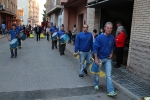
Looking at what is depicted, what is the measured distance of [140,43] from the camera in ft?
21.7

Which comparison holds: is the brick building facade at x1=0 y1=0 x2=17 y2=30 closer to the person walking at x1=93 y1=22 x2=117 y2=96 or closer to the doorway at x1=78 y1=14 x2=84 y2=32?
the doorway at x1=78 y1=14 x2=84 y2=32

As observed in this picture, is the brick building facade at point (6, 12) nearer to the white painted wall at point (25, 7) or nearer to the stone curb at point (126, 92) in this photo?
the stone curb at point (126, 92)

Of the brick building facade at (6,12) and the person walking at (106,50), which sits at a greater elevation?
the brick building facade at (6,12)

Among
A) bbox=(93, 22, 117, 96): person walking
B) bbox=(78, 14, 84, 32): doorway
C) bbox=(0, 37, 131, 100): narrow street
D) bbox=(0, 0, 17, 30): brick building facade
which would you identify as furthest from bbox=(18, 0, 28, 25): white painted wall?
bbox=(93, 22, 117, 96): person walking

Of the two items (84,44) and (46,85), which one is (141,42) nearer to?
(84,44)

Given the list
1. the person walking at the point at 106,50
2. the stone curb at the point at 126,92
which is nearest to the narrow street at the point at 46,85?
the stone curb at the point at 126,92

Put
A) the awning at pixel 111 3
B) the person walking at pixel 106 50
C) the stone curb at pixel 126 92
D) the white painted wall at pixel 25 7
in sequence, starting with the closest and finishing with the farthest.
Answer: the stone curb at pixel 126 92
the person walking at pixel 106 50
the awning at pixel 111 3
the white painted wall at pixel 25 7

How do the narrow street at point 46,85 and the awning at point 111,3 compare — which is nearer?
the narrow street at point 46,85

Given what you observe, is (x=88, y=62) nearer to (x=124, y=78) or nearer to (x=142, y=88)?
(x=124, y=78)

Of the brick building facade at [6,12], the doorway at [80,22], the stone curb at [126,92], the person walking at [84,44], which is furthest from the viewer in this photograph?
the brick building facade at [6,12]

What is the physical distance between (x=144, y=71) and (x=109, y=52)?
1.92 meters

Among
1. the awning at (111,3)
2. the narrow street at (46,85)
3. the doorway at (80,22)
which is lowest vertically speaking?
the narrow street at (46,85)

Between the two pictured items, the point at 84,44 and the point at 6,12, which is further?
the point at 6,12

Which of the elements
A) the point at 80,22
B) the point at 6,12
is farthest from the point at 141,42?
the point at 6,12
